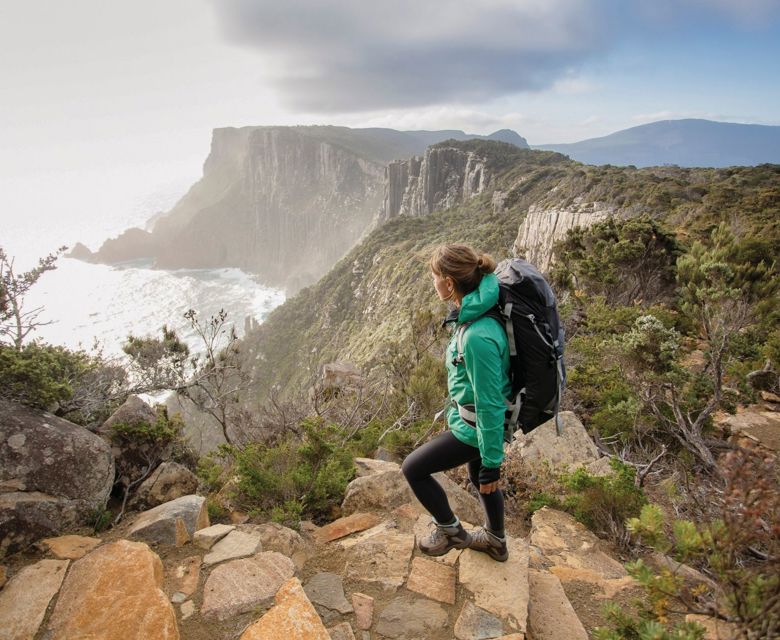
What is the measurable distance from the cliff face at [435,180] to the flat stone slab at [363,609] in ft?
248

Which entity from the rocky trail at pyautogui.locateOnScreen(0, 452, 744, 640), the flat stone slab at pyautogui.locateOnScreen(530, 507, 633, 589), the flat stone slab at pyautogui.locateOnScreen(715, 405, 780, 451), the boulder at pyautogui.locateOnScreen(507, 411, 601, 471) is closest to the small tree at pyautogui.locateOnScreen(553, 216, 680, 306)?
the flat stone slab at pyautogui.locateOnScreen(715, 405, 780, 451)

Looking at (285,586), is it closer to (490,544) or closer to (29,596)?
(490,544)

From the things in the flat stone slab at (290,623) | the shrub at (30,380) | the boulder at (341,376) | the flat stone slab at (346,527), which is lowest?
the boulder at (341,376)

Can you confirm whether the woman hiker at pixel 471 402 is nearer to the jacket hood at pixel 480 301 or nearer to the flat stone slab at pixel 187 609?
the jacket hood at pixel 480 301

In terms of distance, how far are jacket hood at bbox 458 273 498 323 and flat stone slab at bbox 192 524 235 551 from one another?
7.70 feet

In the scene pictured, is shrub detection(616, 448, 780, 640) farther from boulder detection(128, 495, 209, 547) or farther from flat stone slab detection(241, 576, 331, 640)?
boulder detection(128, 495, 209, 547)

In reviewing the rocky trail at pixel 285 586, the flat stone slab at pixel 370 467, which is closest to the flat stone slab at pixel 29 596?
the rocky trail at pixel 285 586

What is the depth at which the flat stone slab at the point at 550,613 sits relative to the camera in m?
2.39

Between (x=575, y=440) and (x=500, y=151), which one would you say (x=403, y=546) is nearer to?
(x=575, y=440)

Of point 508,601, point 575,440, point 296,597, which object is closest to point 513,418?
point 508,601


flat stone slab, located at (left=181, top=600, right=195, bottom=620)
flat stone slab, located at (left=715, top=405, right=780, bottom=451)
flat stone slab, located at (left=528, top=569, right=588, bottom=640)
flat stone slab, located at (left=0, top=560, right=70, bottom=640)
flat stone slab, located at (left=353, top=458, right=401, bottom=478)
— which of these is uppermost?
flat stone slab, located at (left=0, top=560, right=70, bottom=640)

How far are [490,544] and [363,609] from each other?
852mm

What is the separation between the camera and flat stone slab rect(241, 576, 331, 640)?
2.20m

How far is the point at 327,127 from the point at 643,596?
196 meters
